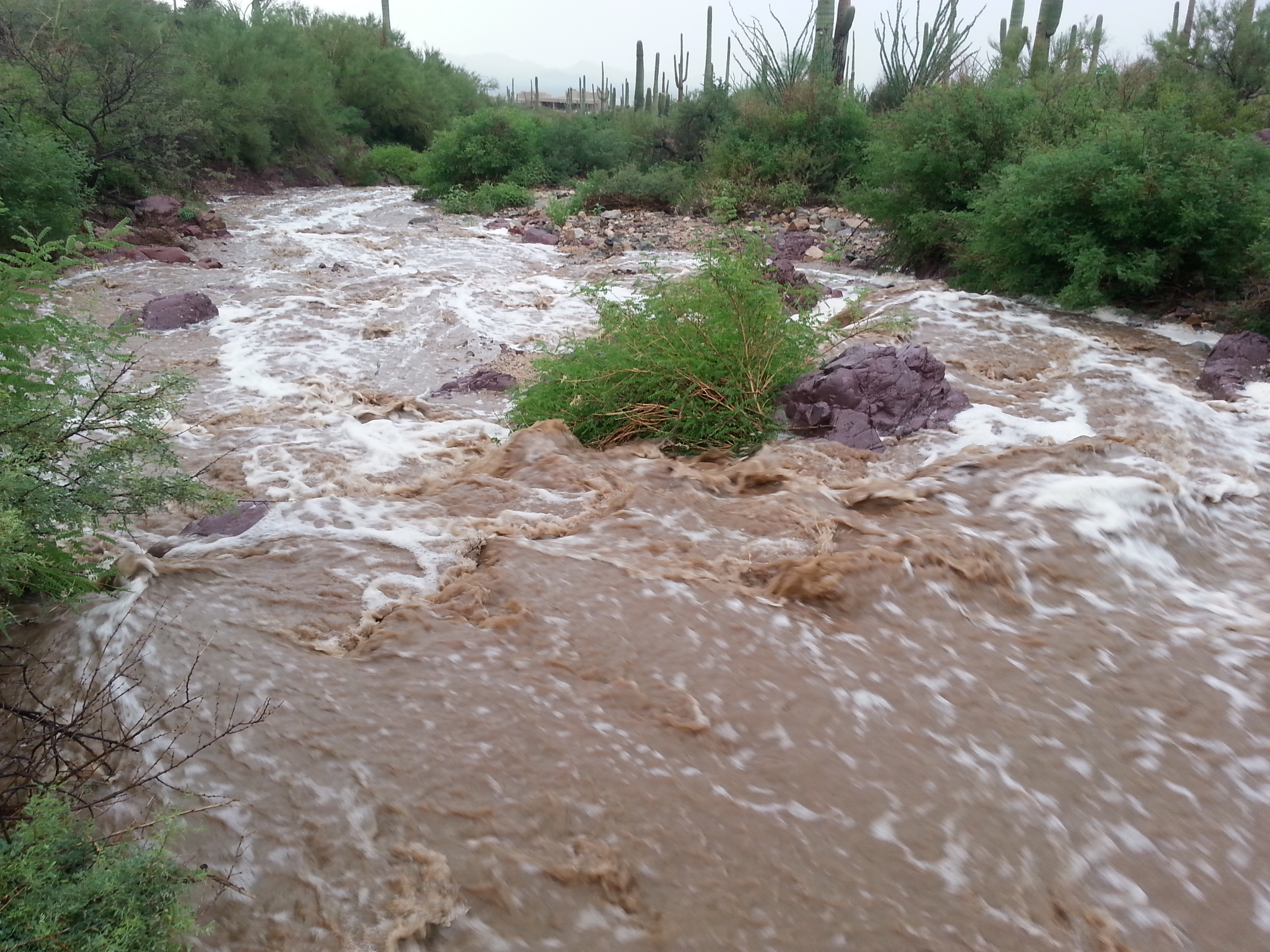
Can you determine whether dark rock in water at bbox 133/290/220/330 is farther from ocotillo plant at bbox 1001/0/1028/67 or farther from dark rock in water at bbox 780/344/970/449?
ocotillo plant at bbox 1001/0/1028/67

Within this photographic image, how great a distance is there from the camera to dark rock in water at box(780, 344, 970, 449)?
16.6 feet

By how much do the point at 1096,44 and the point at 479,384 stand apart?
20.7 metres

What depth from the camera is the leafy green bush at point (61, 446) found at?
8.79 feet

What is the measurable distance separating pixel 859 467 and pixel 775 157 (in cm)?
1017

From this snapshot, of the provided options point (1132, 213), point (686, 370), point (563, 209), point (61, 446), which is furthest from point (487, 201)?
point (61, 446)

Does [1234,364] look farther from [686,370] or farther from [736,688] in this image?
[736,688]

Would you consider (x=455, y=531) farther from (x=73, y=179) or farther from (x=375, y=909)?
(x=73, y=179)

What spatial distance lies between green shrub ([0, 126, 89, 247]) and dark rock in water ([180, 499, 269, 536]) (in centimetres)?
653

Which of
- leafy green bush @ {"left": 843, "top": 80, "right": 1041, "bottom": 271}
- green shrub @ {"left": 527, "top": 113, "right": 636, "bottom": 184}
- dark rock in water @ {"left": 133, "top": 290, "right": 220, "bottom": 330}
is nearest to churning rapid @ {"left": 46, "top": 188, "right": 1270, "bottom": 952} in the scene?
dark rock in water @ {"left": 133, "top": 290, "right": 220, "bottom": 330}

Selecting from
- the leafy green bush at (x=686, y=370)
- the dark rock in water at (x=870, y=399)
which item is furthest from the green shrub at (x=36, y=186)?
the dark rock in water at (x=870, y=399)

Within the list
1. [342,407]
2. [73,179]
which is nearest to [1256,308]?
[342,407]

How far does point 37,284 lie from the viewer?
3.45m

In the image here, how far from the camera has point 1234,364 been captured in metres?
6.04

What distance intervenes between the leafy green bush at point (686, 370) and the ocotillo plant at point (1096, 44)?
33.3 ft
